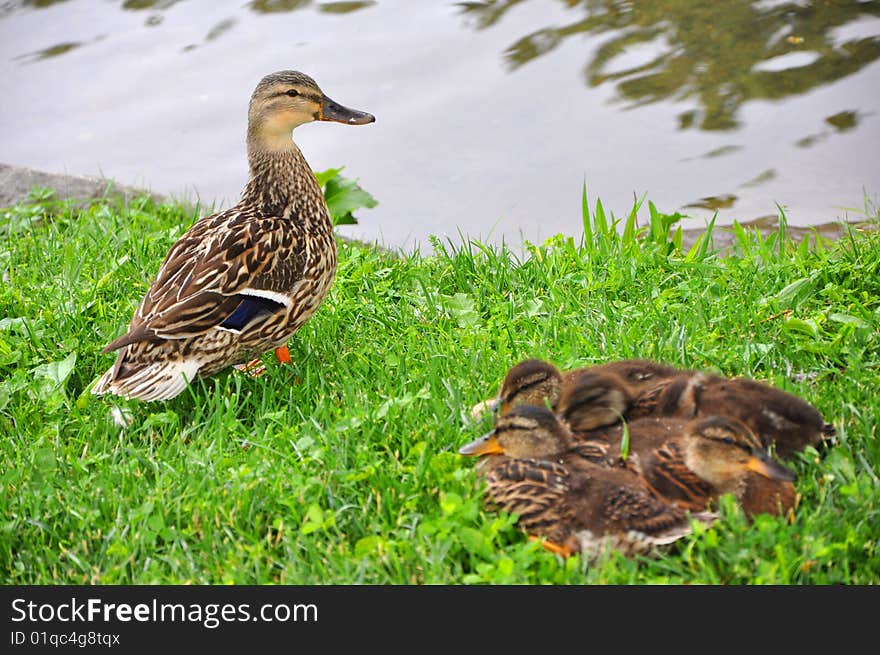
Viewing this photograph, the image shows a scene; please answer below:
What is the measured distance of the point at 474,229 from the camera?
6.57m

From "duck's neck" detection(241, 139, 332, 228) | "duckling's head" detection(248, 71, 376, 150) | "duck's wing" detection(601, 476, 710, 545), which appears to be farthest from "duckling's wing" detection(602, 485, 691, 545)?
"duckling's head" detection(248, 71, 376, 150)

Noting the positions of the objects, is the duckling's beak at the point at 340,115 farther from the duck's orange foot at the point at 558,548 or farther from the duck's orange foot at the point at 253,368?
the duck's orange foot at the point at 558,548

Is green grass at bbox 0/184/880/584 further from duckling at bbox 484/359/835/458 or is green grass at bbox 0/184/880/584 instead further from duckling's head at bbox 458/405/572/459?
duckling's head at bbox 458/405/572/459

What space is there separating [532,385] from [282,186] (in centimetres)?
186

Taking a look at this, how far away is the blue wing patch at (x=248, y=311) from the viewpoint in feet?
14.4

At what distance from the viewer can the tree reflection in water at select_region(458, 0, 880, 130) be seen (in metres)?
7.32

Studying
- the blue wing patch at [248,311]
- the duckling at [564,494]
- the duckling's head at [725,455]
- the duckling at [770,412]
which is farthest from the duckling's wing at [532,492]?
the blue wing patch at [248,311]

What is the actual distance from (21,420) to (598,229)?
3.03 metres

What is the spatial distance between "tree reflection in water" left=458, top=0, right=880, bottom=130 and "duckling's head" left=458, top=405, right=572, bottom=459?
4.30m

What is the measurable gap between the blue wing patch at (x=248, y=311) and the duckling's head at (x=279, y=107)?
924 millimetres

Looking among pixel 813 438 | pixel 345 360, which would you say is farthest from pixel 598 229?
pixel 813 438

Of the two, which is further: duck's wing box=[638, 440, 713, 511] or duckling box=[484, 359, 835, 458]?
duckling box=[484, 359, 835, 458]

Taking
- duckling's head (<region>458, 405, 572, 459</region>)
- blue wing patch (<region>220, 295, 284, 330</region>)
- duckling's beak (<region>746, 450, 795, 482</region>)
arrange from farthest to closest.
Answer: blue wing patch (<region>220, 295, 284, 330</region>)
duckling's head (<region>458, 405, 572, 459</region>)
duckling's beak (<region>746, 450, 795, 482</region>)
